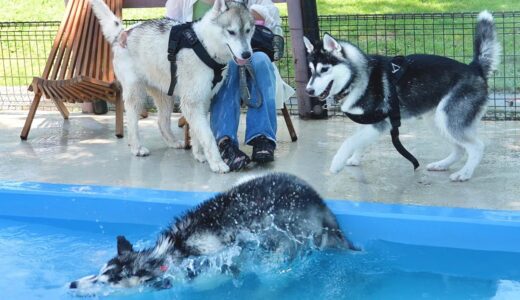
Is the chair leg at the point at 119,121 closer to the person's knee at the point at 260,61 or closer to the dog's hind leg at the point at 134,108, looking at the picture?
the dog's hind leg at the point at 134,108

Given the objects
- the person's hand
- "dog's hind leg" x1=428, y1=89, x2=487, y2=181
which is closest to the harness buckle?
the person's hand

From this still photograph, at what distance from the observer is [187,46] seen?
4.34 meters

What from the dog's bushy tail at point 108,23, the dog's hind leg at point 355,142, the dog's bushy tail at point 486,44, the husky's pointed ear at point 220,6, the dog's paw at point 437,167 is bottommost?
the dog's paw at point 437,167

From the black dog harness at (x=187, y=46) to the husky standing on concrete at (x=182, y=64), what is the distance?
0.08 feet

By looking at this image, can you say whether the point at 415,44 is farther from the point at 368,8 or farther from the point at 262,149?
the point at 262,149

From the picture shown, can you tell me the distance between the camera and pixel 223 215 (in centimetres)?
311

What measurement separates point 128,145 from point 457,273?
2749 mm

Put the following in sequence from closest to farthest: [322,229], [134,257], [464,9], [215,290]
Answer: [134,257]
[215,290]
[322,229]
[464,9]

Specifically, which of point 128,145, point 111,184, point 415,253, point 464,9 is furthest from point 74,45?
point 464,9

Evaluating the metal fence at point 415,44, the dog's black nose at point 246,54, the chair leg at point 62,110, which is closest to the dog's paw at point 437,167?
the dog's black nose at point 246,54

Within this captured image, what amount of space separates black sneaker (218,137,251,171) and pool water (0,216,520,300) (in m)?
0.97

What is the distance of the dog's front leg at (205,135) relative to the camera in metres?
4.34

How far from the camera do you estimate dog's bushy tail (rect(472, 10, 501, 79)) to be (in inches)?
154

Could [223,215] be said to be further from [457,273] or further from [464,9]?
[464,9]
